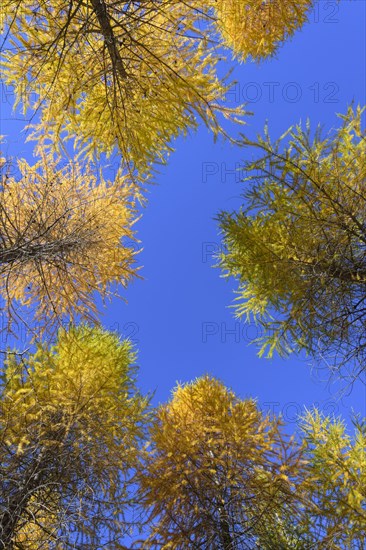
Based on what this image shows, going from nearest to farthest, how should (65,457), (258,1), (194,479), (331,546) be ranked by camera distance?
1. (331,546)
2. (65,457)
3. (194,479)
4. (258,1)

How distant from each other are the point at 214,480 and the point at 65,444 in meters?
2.03

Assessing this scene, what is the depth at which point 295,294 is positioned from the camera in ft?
19.1

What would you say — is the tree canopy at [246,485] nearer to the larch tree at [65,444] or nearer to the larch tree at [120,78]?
the larch tree at [65,444]

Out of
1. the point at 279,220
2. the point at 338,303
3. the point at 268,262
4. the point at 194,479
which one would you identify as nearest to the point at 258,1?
the point at 279,220

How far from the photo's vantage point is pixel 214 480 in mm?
5578

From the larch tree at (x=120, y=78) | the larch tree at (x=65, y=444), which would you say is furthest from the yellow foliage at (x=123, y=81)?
the larch tree at (x=65, y=444)

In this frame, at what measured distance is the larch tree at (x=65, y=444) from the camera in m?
4.63

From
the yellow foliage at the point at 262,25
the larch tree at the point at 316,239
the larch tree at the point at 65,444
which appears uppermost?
the yellow foliage at the point at 262,25

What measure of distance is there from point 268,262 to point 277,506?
10.4ft

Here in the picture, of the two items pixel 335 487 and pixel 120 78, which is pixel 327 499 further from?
pixel 120 78

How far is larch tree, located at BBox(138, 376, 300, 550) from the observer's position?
16.8 feet

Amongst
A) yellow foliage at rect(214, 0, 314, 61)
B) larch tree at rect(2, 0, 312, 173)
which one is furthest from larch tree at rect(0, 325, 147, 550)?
yellow foliage at rect(214, 0, 314, 61)

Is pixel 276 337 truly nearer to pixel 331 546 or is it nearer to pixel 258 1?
pixel 331 546

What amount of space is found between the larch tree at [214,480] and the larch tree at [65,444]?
0.45 meters
